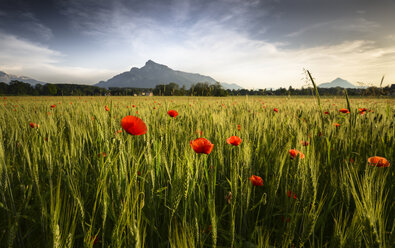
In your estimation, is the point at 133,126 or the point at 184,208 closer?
the point at 184,208

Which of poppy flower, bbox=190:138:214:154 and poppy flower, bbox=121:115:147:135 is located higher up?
poppy flower, bbox=121:115:147:135

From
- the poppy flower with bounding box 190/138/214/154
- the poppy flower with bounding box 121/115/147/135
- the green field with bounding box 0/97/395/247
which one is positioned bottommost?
the green field with bounding box 0/97/395/247

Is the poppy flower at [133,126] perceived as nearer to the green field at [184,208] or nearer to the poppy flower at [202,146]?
the green field at [184,208]

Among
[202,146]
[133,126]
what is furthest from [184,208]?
[133,126]

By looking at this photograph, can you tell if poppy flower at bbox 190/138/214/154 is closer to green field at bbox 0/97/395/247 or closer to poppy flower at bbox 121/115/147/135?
green field at bbox 0/97/395/247

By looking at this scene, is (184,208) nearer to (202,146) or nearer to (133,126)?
(202,146)

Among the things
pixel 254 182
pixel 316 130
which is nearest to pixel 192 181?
pixel 254 182

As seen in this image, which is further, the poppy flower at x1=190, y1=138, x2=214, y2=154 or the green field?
the poppy flower at x1=190, y1=138, x2=214, y2=154

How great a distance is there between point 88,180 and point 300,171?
1.09m

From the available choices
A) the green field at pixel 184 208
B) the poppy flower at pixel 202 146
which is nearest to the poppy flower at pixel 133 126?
the green field at pixel 184 208

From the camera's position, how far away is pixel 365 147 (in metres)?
1.35

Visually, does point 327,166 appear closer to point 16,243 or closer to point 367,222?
point 367,222

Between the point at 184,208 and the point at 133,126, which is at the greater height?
the point at 133,126

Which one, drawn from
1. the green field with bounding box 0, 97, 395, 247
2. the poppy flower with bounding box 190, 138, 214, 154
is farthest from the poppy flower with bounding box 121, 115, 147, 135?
the poppy flower with bounding box 190, 138, 214, 154
